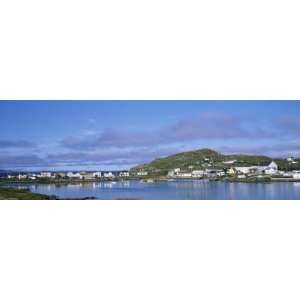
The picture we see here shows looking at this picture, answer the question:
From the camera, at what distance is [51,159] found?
5.27 meters

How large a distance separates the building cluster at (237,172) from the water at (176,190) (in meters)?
0.09

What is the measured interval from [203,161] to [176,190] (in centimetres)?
45

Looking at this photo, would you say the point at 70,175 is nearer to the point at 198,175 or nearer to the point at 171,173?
the point at 171,173

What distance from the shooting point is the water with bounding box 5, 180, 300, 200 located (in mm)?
5086

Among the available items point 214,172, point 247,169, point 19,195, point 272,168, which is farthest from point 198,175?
point 19,195

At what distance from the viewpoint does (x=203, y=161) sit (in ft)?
17.3

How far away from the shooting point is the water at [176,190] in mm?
5086

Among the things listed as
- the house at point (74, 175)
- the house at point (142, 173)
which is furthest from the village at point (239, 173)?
the house at point (74, 175)

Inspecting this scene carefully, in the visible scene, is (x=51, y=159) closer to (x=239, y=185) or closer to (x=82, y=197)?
(x=82, y=197)
